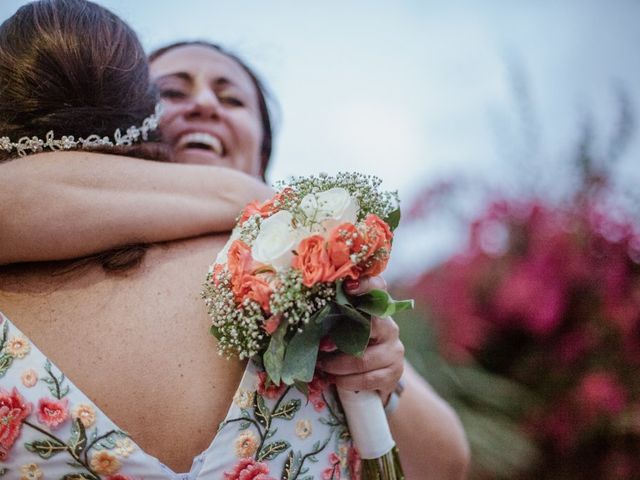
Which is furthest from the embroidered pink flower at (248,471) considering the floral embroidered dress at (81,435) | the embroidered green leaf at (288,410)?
the embroidered green leaf at (288,410)

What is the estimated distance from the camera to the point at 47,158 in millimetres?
1479

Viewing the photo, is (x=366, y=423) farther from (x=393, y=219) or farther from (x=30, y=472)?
(x=30, y=472)

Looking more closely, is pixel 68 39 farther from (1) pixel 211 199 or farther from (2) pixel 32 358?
(2) pixel 32 358

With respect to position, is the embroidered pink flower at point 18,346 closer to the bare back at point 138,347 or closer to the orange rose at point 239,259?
the bare back at point 138,347

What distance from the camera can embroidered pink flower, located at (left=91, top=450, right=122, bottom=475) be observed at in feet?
4.27

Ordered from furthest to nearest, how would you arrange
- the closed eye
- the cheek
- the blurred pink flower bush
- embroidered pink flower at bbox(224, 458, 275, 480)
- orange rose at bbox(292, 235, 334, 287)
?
1. the blurred pink flower bush
2. the closed eye
3. the cheek
4. embroidered pink flower at bbox(224, 458, 275, 480)
5. orange rose at bbox(292, 235, 334, 287)

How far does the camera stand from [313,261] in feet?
4.14

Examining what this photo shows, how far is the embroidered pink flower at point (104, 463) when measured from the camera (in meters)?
1.30

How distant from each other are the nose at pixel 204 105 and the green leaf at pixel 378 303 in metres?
1.19

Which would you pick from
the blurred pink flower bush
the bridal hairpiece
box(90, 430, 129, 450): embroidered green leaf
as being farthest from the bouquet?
the blurred pink flower bush

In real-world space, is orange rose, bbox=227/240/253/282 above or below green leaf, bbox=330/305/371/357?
above

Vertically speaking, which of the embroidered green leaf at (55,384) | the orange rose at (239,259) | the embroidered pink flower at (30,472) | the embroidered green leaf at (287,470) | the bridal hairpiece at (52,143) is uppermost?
the bridal hairpiece at (52,143)

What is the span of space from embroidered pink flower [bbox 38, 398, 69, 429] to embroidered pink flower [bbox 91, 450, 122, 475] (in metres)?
0.10

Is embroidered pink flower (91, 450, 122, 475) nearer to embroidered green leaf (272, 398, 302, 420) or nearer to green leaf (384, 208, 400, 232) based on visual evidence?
embroidered green leaf (272, 398, 302, 420)
